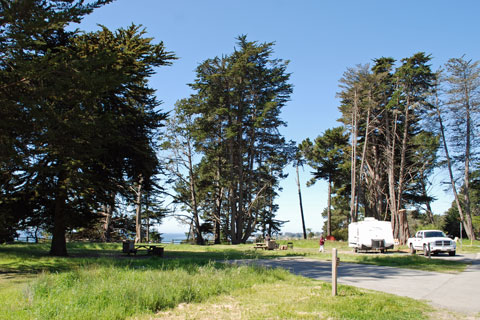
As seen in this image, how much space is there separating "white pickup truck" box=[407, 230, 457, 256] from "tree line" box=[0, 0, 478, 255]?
8.34 metres

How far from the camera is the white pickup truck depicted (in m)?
24.2

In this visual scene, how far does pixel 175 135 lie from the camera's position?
41.3 m

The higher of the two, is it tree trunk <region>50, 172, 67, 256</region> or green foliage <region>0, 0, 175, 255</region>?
green foliage <region>0, 0, 175, 255</region>

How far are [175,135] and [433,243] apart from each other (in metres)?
28.0

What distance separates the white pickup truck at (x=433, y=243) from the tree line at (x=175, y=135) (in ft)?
27.4

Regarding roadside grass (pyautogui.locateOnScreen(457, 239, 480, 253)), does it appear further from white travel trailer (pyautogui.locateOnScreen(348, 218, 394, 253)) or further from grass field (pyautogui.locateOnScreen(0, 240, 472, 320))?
grass field (pyautogui.locateOnScreen(0, 240, 472, 320))

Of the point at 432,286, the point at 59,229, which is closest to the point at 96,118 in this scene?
the point at 59,229

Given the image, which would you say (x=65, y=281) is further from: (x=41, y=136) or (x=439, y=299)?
(x=439, y=299)

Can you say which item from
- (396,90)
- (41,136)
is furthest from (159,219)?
(41,136)

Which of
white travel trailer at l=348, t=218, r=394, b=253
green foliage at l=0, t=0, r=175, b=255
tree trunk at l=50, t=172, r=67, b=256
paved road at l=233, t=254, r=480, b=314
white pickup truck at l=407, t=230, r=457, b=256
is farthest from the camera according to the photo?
white travel trailer at l=348, t=218, r=394, b=253

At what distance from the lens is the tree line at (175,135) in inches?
469

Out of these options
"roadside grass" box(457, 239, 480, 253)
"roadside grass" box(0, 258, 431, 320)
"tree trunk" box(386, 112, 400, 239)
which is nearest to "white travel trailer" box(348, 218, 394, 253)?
"roadside grass" box(457, 239, 480, 253)

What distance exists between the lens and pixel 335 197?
173 ft

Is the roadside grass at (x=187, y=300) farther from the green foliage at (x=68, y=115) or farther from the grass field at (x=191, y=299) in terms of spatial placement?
the green foliage at (x=68, y=115)
